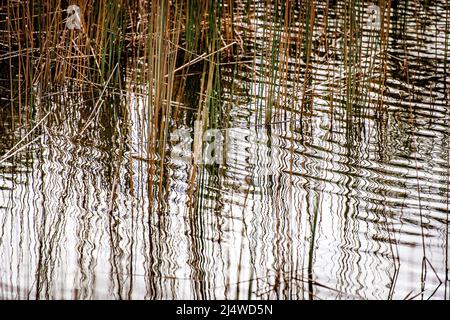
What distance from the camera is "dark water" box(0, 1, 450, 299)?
2.04 m

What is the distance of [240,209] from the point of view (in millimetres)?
2518

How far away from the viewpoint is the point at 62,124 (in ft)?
11.1

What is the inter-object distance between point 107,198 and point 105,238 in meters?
0.31

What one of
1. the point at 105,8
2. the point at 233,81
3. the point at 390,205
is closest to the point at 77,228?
the point at 390,205

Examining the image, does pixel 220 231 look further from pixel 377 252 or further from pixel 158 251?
pixel 377 252

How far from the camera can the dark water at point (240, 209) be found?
204cm

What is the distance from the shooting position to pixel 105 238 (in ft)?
7.41

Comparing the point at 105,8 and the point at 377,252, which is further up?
the point at 105,8

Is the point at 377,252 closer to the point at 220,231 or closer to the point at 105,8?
the point at 220,231
